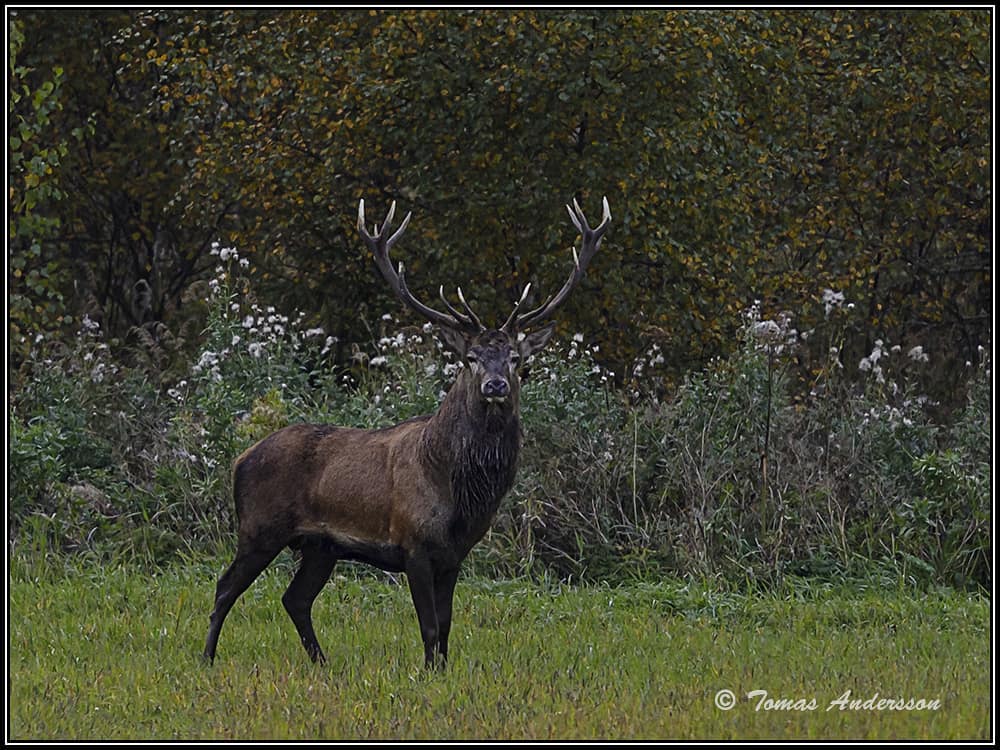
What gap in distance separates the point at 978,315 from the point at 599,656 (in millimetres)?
11283

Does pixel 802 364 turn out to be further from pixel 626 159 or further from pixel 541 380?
pixel 541 380

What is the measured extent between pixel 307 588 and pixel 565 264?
609 cm

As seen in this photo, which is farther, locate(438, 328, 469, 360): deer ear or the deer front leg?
locate(438, 328, 469, 360): deer ear

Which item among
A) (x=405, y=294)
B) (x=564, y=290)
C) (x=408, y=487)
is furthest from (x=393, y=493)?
(x=564, y=290)

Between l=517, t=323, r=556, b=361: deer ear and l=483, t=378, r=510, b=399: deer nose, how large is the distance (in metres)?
0.40

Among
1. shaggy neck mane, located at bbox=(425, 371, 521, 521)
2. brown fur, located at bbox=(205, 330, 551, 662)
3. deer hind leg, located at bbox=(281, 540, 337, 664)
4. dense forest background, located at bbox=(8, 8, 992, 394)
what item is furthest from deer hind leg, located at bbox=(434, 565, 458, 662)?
dense forest background, located at bbox=(8, 8, 992, 394)

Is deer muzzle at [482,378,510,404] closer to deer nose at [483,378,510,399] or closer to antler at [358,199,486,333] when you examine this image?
deer nose at [483,378,510,399]

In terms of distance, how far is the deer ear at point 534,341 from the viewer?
25.6 ft

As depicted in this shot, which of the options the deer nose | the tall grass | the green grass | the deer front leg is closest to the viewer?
the green grass

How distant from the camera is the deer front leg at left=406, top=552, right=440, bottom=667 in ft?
24.7

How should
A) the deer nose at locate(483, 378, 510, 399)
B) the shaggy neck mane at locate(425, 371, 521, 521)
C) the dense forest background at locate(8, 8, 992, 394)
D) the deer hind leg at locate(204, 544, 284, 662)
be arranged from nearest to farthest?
the deer nose at locate(483, 378, 510, 399)
the shaggy neck mane at locate(425, 371, 521, 521)
the deer hind leg at locate(204, 544, 284, 662)
the dense forest background at locate(8, 8, 992, 394)

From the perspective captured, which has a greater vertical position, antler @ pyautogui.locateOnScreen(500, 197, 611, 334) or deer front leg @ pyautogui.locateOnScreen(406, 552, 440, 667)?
antler @ pyautogui.locateOnScreen(500, 197, 611, 334)

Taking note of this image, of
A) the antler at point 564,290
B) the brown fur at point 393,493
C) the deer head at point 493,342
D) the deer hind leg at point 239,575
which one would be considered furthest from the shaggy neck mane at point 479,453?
the deer hind leg at point 239,575

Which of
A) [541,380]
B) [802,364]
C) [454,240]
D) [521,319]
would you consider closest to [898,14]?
[802,364]
